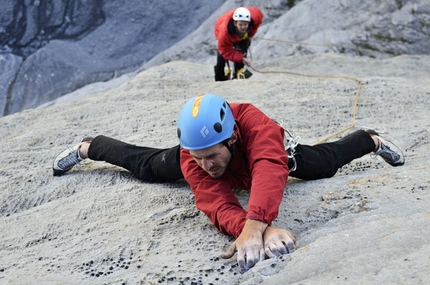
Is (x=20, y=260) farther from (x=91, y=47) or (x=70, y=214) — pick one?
(x=91, y=47)

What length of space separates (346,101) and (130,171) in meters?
2.53

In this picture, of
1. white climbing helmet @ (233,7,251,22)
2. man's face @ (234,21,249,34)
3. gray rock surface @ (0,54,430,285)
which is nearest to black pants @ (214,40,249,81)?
man's face @ (234,21,249,34)

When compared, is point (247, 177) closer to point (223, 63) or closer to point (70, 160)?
point (70, 160)

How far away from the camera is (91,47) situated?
442 inches

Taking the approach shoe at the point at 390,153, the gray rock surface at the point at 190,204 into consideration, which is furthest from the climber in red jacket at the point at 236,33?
the approach shoe at the point at 390,153

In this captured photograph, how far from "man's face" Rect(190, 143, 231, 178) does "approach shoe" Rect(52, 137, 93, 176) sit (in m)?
1.56

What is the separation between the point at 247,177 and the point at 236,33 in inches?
157

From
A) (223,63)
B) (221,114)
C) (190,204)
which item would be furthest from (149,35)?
(221,114)

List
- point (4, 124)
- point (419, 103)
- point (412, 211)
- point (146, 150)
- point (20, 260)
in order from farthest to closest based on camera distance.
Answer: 1. point (4, 124)
2. point (419, 103)
3. point (146, 150)
4. point (20, 260)
5. point (412, 211)

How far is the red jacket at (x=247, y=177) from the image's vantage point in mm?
2549

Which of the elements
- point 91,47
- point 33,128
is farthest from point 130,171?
point 91,47

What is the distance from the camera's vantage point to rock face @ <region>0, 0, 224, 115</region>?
10609mm

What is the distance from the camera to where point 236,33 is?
6.72 m

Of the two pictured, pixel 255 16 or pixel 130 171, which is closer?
pixel 130 171
